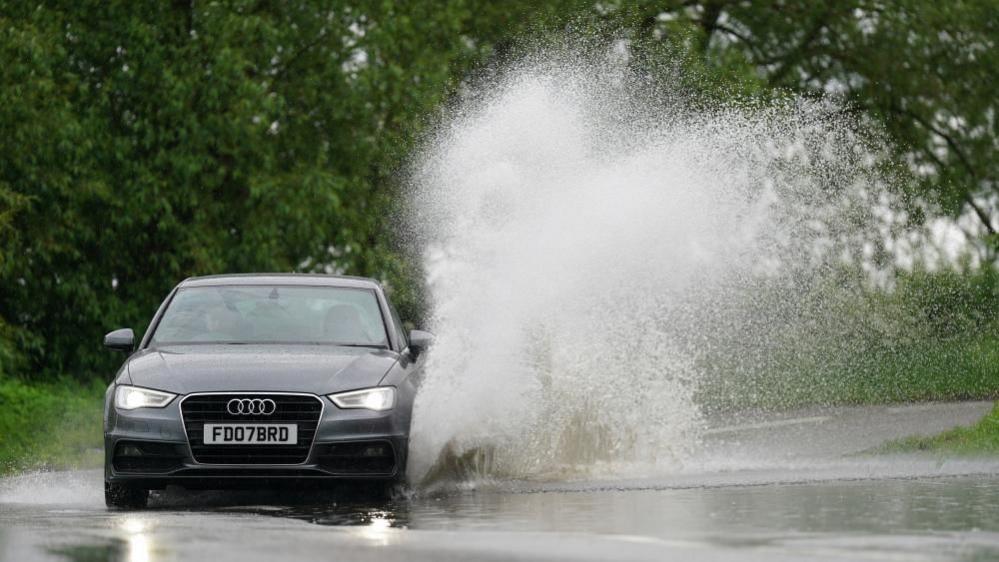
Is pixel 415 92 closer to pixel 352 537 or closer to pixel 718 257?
pixel 718 257

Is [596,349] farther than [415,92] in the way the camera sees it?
No

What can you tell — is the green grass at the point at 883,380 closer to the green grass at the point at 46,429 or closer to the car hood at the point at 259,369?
the green grass at the point at 46,429

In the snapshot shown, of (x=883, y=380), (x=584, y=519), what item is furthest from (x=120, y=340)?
(x=883, y=380)

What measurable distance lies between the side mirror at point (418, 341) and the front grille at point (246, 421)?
1.56 meters

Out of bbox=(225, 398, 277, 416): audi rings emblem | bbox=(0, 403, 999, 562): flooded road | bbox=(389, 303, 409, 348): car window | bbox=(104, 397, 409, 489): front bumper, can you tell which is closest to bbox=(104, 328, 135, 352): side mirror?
bbox=(0, 403, 999, 562): flooded road

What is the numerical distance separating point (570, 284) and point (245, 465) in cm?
527

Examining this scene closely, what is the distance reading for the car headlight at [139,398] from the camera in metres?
12.6

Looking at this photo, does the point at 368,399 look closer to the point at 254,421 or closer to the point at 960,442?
the point at 254,421

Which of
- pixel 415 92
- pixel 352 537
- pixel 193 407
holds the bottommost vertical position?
pixel 352 537

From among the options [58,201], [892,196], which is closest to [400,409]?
[58,201]

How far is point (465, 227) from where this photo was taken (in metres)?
17.0

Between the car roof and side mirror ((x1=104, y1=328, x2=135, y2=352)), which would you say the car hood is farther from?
the car roof

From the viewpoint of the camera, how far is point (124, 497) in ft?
42.0

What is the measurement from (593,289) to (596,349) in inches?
31.1
